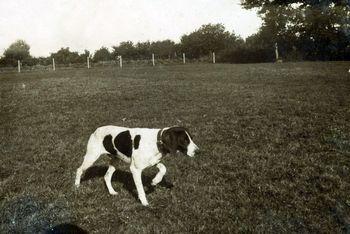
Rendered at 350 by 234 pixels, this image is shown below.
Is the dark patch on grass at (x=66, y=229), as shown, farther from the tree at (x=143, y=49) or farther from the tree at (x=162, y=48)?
the tree at (x=143, y=49)

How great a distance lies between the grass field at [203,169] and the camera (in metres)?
6.38

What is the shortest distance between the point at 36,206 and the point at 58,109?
10688 millimetres

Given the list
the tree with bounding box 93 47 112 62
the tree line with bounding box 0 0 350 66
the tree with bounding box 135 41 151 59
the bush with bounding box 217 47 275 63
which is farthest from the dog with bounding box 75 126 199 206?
the tree with bounding box 93 47 112 62

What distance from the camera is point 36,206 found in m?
7.13

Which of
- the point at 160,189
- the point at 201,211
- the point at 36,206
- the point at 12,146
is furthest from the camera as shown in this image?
the point at 12,146

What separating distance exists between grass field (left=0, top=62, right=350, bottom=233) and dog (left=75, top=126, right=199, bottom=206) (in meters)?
0.66

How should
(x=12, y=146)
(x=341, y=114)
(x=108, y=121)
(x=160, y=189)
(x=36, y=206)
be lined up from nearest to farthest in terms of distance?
(x=36, y=206) → (x=160, y=189) → (x=12, y=146) → (x=341, y=114) → (x=108, y=121)

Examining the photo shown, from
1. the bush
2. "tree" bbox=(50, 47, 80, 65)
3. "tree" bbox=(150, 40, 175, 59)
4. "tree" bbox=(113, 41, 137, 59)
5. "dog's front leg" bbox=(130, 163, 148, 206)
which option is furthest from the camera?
"tree" bbox=(113, 41, 137, 59)

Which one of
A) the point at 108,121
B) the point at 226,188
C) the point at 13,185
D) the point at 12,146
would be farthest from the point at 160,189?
the point at 108,121

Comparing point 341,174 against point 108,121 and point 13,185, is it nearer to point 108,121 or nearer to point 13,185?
point 13,185

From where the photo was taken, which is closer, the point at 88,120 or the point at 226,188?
the point at 226,188

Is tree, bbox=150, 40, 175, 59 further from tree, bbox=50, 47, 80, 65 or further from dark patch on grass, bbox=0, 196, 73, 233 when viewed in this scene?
dark patch on grass, bbox=0, 196, 73, 233

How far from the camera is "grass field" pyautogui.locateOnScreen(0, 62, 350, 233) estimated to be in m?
6.38

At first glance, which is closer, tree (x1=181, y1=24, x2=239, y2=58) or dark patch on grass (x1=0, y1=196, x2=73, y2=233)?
dark patch on grass (x1=0, y1=196, x2=73, y2=233)
